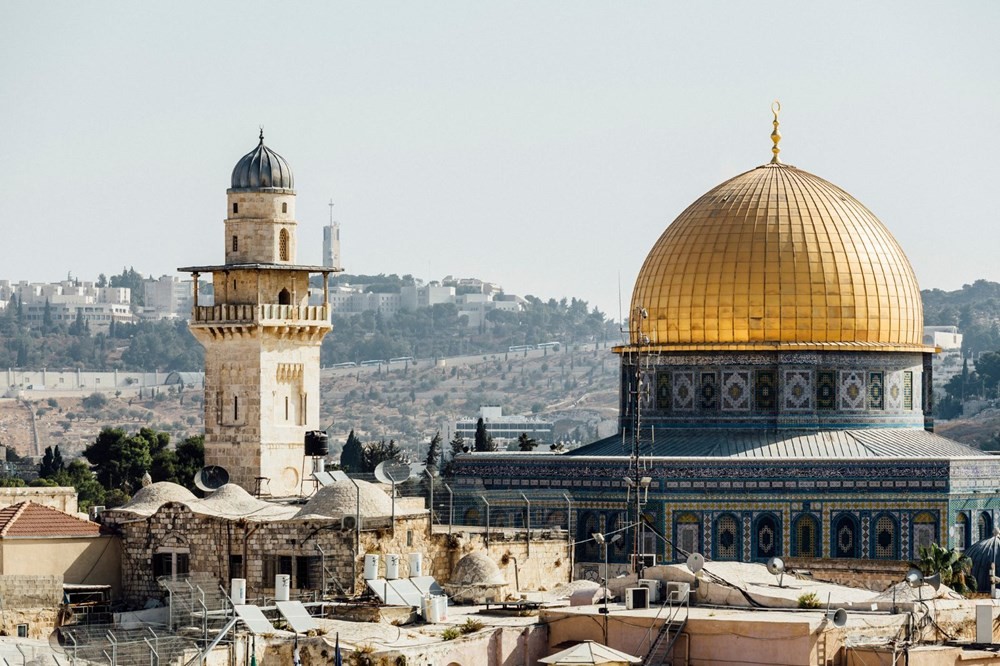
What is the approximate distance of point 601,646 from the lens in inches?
A: 1243

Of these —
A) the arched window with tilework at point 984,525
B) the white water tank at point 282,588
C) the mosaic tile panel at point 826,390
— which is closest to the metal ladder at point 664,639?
the white water tank at point 282,588

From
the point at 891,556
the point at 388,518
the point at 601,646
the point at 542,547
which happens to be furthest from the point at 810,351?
the point at 601,646

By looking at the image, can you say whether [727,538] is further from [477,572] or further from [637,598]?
[637,598]

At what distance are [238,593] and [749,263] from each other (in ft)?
60.7

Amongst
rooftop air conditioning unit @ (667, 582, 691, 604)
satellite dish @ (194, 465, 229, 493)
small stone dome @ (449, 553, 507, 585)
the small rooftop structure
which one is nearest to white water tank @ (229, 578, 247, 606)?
small stone dome @ (449, 553, 507, 585)

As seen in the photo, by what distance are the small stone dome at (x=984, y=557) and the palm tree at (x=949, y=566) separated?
0.69 ft

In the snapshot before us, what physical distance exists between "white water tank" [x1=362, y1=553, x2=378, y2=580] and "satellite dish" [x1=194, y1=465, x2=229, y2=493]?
780cm

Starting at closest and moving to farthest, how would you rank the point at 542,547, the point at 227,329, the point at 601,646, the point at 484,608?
the point at 601,646, the point at 484,608, the point at 542,547, the point at 227,329

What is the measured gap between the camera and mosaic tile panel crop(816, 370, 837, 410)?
174ft

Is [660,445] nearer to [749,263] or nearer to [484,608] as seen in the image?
[749,263]

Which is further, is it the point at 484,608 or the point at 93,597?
the point at 93,597

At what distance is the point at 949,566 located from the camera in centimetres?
4681

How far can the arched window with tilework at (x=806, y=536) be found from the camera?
50.0 metres

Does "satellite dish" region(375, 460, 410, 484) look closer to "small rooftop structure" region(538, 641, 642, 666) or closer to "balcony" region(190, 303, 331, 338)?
"balcony" region(190, 303, 331, 338)
